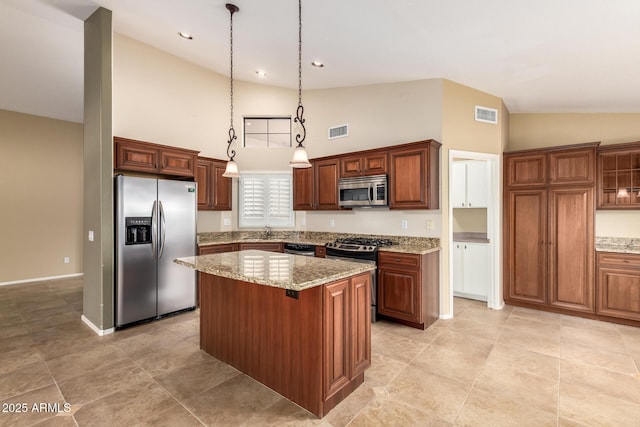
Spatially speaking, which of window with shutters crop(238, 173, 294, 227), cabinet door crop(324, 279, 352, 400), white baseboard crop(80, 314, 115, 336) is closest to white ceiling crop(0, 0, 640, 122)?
window with shutters crop(238, 173, 294, 227)

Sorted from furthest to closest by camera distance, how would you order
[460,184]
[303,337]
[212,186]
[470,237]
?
[470,237]
[460,184]
[212,186]
[303,337]

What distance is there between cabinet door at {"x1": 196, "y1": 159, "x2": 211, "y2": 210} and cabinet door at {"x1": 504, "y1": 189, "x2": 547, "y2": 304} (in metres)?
4.61

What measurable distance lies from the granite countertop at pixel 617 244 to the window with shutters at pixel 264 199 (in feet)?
15.1

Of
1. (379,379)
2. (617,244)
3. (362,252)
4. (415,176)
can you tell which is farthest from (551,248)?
(379,379)

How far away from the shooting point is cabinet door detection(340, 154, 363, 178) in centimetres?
439

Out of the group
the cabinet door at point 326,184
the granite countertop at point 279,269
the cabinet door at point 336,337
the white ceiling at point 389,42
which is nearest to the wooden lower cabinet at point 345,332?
the cabinet door at point 336,337

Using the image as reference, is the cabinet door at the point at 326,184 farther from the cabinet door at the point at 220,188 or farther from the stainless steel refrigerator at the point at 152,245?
the stainless steel refrigerator at the point at 152,245

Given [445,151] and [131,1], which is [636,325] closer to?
[445,151]

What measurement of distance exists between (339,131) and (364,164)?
1002mm

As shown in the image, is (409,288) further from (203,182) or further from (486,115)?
(203,182)

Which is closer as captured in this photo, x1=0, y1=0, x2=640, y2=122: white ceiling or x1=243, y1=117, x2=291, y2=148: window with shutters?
x1=0, y1=0, x2=640, y2=122: white ceiling

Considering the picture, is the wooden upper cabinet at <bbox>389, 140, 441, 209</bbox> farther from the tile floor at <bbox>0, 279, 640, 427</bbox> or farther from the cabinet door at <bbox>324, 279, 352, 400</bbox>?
the cabinet door at <bbox>324, 279, 352, 400</bbox>

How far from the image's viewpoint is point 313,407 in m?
2.07

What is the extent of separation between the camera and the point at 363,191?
169 inches
